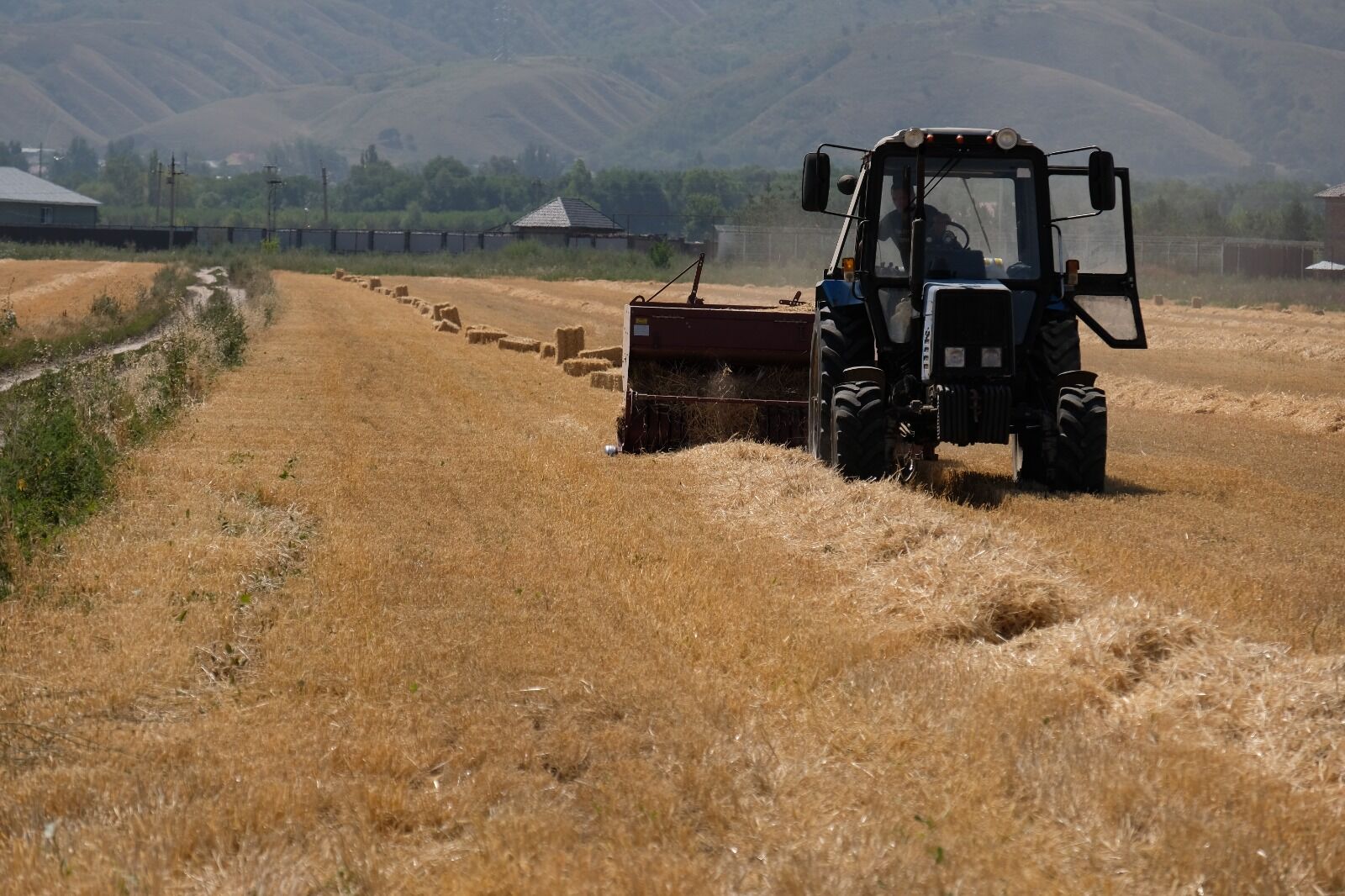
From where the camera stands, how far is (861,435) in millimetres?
12242

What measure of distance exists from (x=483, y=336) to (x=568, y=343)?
591 centimetres

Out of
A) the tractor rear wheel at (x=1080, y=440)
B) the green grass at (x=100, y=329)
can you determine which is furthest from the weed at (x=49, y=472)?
the green grass at (x=100, y=329)

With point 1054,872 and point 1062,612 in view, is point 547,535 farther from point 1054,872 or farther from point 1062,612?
point 1054,872

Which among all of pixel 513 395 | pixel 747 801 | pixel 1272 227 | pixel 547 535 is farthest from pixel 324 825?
pixel 1272 227

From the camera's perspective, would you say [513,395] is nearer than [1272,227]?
Yes

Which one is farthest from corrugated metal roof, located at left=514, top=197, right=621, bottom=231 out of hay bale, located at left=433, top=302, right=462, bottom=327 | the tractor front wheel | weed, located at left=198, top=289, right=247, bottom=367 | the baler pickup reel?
the tractor front wheel

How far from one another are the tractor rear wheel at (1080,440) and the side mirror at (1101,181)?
4.76ft

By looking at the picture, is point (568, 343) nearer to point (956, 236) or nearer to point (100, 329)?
point (956, 236)

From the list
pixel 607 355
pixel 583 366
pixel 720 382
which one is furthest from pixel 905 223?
pixel 607 355

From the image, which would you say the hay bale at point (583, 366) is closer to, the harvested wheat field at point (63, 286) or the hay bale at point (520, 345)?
the hay bale at point (520, 345)

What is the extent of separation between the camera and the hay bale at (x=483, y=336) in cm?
3125

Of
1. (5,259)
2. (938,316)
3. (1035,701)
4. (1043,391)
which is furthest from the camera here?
(5,259)

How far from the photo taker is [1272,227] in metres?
111

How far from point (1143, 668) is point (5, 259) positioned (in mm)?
84671
